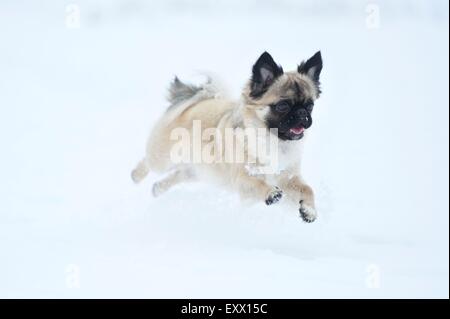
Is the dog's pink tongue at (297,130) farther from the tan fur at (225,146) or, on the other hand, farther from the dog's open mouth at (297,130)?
the tan fur at (225,146)

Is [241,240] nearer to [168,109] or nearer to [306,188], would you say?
[306,188]

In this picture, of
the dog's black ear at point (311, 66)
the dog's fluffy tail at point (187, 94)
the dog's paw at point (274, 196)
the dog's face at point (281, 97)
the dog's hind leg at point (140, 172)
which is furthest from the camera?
the dog's hind leg at point (140, 172)

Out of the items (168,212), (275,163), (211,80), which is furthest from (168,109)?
(275,163)

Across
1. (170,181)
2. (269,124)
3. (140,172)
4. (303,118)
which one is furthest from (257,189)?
(140,172)

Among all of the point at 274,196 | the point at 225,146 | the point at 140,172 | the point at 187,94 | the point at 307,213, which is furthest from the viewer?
the point at 140,172

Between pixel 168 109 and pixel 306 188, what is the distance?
1670 mm

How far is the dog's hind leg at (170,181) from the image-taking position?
20.6 ft

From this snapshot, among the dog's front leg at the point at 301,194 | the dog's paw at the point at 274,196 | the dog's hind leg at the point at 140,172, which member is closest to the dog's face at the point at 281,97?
the dog's front leg at the point at 301,194

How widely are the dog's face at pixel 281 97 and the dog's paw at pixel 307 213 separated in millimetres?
533

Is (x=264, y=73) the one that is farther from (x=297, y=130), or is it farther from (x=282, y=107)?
(x=297, y=130)

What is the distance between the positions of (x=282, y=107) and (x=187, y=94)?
4.44ft

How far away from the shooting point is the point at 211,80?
6.23 meters

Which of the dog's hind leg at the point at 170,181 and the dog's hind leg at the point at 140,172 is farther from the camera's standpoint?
the dog's hind leg at the point at 140,172

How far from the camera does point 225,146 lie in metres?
5.59
